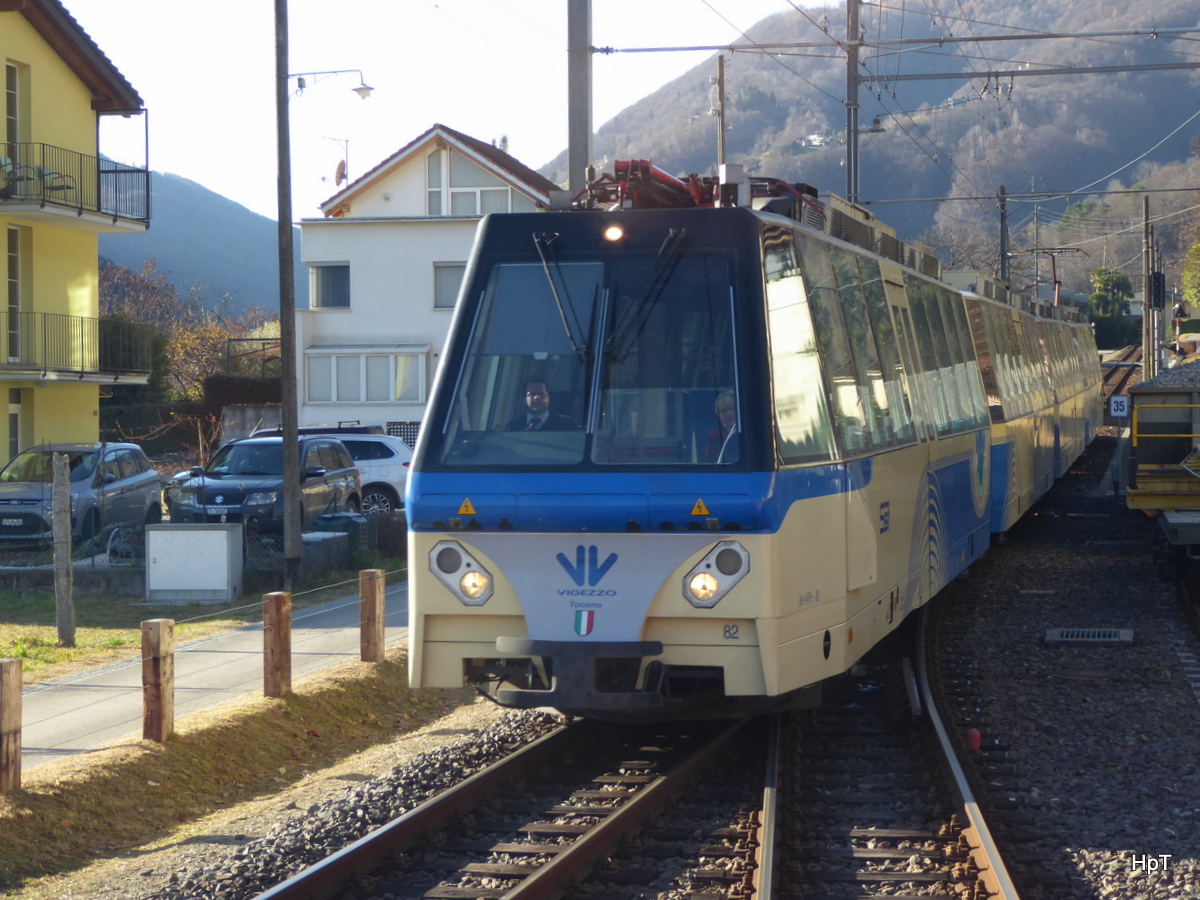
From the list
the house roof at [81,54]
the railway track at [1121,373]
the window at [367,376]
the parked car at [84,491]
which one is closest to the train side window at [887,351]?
the parked car at [84,491]

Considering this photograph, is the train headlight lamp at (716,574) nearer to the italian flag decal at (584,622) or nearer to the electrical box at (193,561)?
the italian flag decal at (584,622)

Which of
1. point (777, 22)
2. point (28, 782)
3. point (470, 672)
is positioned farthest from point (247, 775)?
point (777, 22)

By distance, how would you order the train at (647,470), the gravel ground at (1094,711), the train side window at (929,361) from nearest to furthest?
the gravel ground at (1094,711), the train at (647,470), the train side window at (929,361)

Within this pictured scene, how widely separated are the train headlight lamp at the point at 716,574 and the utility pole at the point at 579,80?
8.46 metres

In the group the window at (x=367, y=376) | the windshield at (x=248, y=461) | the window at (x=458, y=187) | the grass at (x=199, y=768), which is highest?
the window at (x=458, y=187)

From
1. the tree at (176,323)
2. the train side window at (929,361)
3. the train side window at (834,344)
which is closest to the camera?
the train side window at (834,344)

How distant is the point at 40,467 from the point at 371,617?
12.8 meters

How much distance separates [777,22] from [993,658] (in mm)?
196375

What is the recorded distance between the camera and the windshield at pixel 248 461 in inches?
847

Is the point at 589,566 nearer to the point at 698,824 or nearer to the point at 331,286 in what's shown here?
the point at 698,824

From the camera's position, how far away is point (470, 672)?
7.41m

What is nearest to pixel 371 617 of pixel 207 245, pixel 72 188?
pixel 72 188

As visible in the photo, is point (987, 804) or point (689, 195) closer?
point (987, 804)

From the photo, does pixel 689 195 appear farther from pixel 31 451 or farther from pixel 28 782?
pixel 31 451
